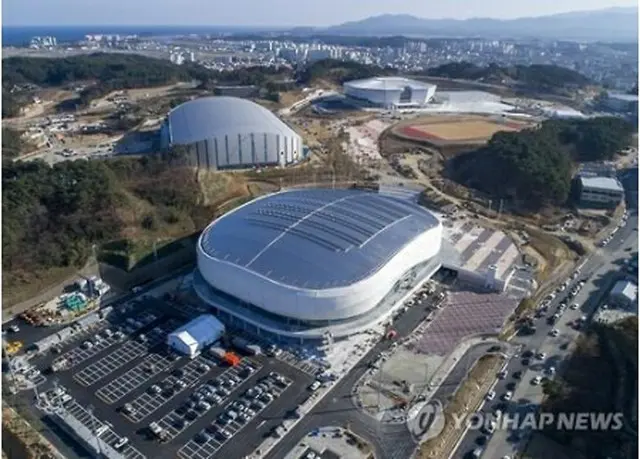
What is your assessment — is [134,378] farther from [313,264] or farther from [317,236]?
[317,236]

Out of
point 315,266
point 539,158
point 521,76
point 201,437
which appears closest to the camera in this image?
point 201,437

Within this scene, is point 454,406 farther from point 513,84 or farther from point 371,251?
point 513,84

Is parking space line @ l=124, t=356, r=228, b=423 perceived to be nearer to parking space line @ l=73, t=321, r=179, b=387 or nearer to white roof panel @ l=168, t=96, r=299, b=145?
parking space line @ l=73, t=321, r=179, b=387

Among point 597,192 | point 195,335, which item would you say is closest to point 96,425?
point 195,335

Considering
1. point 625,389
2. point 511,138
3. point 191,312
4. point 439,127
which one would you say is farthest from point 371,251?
point 439,127

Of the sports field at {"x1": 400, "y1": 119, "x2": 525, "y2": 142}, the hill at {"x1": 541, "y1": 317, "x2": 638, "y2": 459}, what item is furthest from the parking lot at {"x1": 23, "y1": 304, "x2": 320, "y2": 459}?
the sports field at {"x1": 400, "y1": 119, "x2": 525, "y2": 142}

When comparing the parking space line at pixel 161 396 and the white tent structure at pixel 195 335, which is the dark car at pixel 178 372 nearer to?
the parking space line at pixel 161 396
